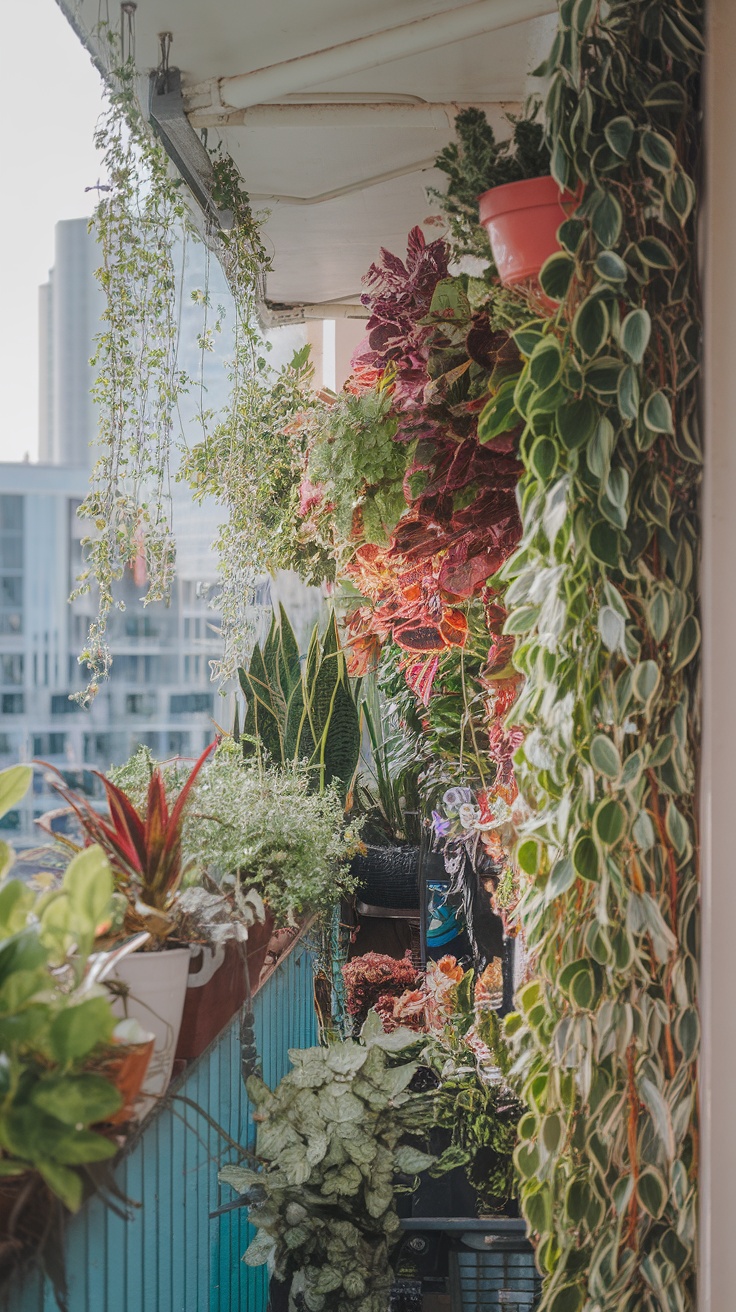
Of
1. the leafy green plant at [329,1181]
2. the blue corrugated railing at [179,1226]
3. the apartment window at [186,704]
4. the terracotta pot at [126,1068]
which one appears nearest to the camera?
the terracotta pot at [126,1068]

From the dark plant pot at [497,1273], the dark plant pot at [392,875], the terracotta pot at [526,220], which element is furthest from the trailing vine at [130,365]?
the dark plant pot at [392,875]

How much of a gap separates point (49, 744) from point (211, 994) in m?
0.48

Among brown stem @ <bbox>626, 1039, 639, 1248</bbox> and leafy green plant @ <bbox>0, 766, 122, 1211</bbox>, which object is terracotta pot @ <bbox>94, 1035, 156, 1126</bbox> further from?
brown stem @ <bbox>626, 1039, 639, 1248</bbox>

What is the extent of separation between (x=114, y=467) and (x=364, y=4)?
987 mm

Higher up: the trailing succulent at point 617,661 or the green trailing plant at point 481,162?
the green trailing plant at point 481,162

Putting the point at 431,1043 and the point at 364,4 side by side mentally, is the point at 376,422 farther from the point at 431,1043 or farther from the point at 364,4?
the point at 431,1043

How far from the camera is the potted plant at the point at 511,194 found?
1356mm

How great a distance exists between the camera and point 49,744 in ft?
4.51

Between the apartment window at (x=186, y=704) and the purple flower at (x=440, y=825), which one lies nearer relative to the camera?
the apartment window at (x=186, y=704)

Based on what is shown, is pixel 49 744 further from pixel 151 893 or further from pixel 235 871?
pixel 235 871

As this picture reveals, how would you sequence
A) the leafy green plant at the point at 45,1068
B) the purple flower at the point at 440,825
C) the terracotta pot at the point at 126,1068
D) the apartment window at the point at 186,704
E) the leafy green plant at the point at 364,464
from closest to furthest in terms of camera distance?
the leafy green plant at the point at 45,1068 < the terracotta pot at the point at 126,1068 < the leafy green plant at the point at 364,464 < the apartment window at the point at 186,704 < the purple flower at the point at 440,825

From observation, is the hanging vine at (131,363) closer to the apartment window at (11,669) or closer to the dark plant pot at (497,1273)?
the apartment window at (11,669)

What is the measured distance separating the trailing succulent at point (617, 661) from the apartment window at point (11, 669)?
0.72m

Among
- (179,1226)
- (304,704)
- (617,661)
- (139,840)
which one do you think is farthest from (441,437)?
(304,704)
